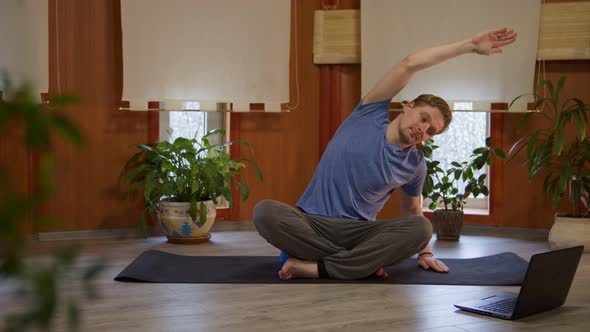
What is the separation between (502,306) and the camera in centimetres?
245

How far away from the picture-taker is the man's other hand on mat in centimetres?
320

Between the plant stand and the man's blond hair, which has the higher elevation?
the man's blond hair

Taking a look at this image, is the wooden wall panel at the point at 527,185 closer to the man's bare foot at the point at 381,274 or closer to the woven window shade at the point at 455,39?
the woven window shade at the point at 455,39

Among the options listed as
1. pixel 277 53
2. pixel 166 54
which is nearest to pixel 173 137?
pixel 166 54

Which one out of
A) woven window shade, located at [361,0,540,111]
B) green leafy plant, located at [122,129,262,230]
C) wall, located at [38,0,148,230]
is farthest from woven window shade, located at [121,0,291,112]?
woven window shade, located at [361,0,540,111]

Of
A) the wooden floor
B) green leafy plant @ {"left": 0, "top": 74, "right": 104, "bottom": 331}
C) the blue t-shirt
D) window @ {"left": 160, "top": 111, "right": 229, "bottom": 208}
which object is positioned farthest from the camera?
window @ {"left": 160, "top": 111, "right": 229, "bottom": 208}

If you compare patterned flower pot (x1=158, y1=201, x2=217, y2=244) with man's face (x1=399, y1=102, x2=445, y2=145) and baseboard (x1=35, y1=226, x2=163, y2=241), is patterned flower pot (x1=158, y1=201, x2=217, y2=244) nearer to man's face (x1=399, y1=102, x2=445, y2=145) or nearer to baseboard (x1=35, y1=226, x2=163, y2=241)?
baseboard (x1=35, y1=226, x2=163, y2=241)

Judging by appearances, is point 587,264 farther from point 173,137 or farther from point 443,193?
point 173,137

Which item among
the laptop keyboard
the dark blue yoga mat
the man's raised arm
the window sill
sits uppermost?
the man's raised arm

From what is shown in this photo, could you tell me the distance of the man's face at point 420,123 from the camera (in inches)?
111

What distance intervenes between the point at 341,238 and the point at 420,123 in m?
0.60

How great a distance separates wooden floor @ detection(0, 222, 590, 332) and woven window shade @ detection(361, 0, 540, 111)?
151 cm

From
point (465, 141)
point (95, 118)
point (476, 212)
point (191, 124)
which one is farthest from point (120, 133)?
point (476, 212)

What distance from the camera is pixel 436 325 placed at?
231 centimetres
